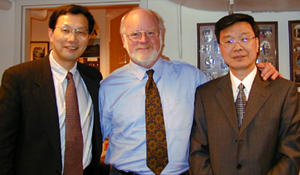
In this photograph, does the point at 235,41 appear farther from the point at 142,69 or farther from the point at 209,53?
the point at 209,53

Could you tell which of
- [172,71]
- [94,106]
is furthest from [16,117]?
[172,71]

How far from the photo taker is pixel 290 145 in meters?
1.25

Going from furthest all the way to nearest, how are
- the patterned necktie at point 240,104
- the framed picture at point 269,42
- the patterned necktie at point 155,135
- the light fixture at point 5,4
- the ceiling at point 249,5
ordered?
1. the light fixture at point 5,4
2. the framed picture at point 269,42
3. the ceiling at point 249,5
4. the patterned necktie at point 155,135
5. the patterned necktie at point 240,104

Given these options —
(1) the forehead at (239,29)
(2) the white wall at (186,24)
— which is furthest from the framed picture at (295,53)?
(1) the forehead at (239,29)

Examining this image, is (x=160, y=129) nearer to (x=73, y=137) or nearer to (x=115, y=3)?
(x=73, y=137)

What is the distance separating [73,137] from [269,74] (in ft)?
4.25

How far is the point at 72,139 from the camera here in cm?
143

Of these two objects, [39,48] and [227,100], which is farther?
[39,48]

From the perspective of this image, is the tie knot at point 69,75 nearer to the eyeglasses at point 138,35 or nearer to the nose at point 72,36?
the nose at point 72,36

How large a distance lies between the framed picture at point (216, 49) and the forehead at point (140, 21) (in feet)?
2.93

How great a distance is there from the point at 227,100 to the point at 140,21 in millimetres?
843

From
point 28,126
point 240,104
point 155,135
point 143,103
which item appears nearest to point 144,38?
point 143,103

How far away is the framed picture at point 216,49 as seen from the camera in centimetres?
243

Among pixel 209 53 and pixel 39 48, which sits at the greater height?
pixel 39 48
